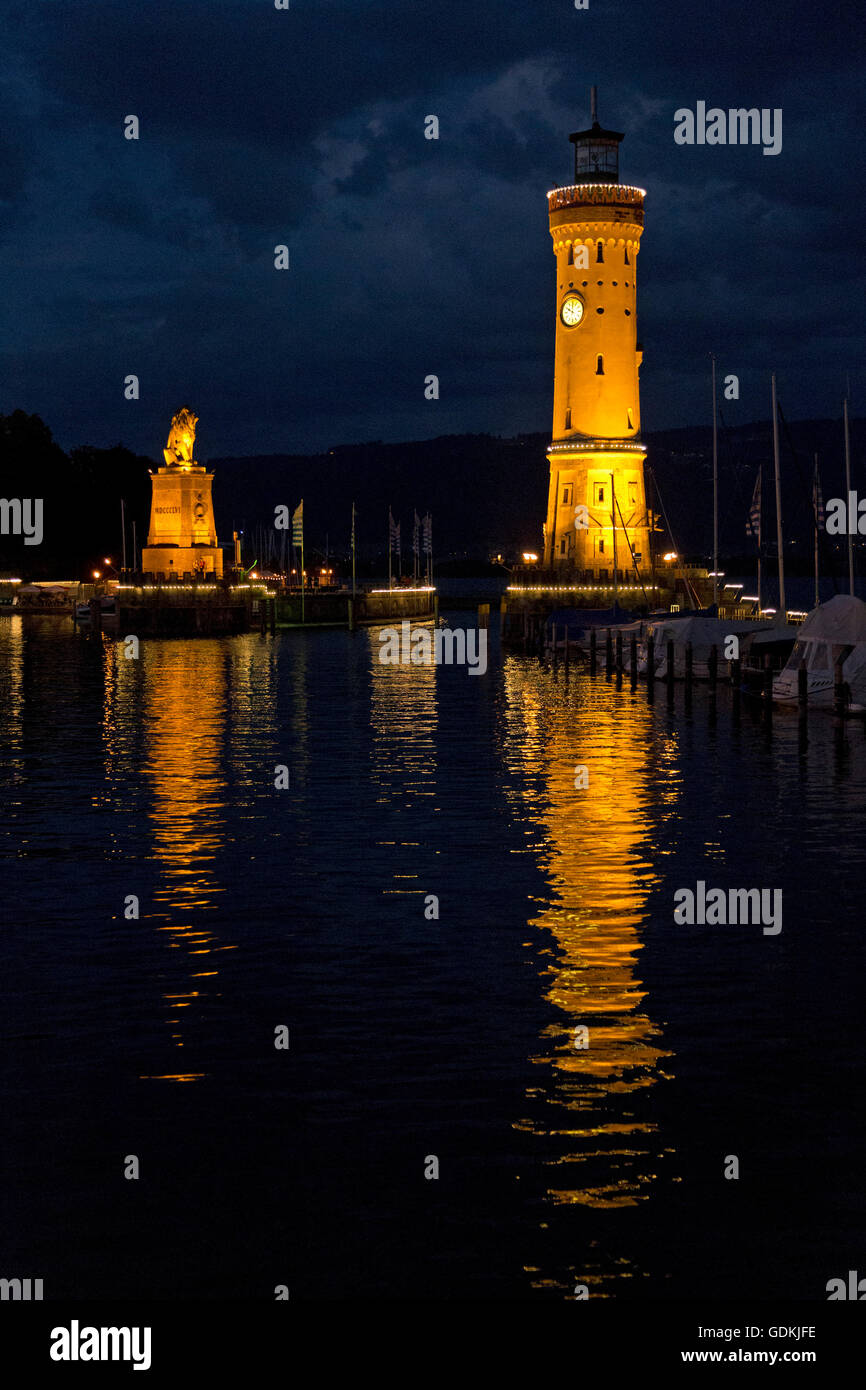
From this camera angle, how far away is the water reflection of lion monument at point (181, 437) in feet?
476

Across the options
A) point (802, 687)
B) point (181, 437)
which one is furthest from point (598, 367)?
point (802, 687)

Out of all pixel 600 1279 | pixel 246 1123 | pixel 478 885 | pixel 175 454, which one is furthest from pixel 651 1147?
pixel 175 454

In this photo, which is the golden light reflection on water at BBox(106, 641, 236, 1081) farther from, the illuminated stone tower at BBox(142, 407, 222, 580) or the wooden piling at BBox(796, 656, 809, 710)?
the illuminated stone tower at BBox(142, 407, 222, 580)

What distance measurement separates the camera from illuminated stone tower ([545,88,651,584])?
118562 millimetres

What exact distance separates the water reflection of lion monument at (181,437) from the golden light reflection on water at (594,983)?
10438 centimetres

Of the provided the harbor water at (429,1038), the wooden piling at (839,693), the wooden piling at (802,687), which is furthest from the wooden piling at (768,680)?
the harbor water at (429,1038)

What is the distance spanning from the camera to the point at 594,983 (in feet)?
69.1

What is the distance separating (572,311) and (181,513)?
43341mm

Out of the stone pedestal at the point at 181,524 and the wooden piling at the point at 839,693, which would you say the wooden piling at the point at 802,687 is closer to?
the wooden piling at the point at 839,693

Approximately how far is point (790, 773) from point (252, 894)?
19790mm

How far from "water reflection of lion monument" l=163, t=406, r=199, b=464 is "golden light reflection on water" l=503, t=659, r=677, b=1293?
342ft

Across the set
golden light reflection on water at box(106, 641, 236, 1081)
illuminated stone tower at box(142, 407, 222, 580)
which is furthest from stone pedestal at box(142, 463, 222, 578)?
golden light reflection on water at box(106, 641, 236, 1081)

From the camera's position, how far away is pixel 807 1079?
17172 mm
